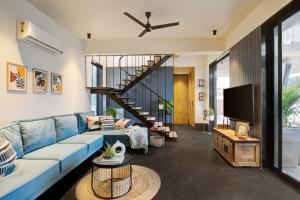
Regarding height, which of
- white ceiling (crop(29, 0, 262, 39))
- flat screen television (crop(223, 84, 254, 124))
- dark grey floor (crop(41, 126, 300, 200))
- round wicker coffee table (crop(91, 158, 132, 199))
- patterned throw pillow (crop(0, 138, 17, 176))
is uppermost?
white ceiling (crop(29, 0, 262, 39))

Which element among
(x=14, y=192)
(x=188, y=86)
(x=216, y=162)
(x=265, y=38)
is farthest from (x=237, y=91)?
(x=188, y=86)

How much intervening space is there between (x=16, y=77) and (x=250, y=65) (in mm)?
4173

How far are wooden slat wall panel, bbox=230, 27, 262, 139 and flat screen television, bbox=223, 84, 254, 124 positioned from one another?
0.13 metres

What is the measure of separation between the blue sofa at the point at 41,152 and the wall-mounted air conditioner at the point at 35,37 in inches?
53.2

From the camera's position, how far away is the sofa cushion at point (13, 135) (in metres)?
2.48

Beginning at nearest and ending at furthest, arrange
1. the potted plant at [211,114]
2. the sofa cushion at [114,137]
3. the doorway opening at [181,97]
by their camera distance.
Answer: the sofa cushion at [114,137] < the potted plant at [211,114] < the doorway opening at [181,97]

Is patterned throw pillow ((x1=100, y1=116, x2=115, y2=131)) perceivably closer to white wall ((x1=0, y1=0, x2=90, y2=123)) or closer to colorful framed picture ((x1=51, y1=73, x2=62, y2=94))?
white wall ((x1=0, y1=0, x2=90, y2=123))

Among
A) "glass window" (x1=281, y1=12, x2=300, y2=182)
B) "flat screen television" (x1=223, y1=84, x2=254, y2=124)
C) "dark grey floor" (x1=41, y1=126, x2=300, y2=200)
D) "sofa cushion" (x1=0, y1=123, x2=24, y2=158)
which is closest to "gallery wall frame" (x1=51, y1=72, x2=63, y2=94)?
"sofa cushion" (x1=0, y1=123, x2=24, y2=158)

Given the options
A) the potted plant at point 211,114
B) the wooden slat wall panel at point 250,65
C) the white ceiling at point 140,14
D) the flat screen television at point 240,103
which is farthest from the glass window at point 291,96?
the potted plant at point 211,114

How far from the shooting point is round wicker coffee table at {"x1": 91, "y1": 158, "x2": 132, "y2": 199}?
245 centimetres

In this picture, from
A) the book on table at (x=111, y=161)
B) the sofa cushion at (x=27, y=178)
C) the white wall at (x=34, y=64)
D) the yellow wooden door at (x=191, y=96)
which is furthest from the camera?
the yellow wooden door at (x=191, y=96)

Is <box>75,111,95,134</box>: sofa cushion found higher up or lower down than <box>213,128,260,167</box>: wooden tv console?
higher up

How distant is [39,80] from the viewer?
11.8ft

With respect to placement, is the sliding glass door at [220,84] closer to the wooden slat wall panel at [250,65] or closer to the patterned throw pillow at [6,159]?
the wooden slat wall panel at [250,65]
